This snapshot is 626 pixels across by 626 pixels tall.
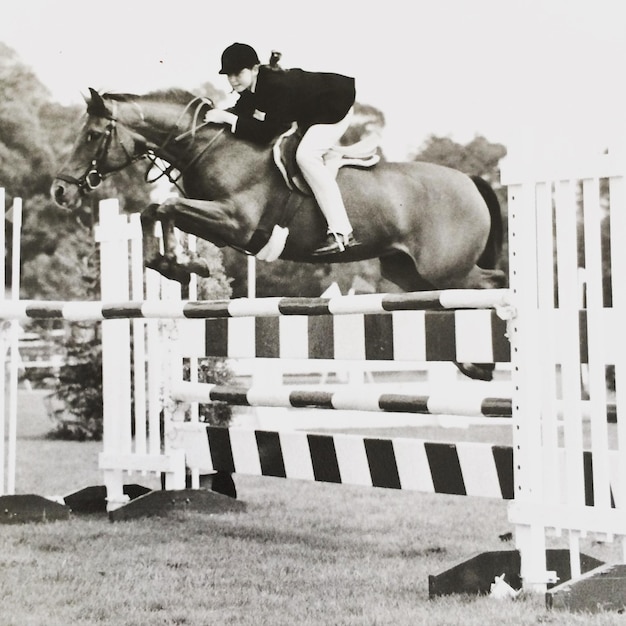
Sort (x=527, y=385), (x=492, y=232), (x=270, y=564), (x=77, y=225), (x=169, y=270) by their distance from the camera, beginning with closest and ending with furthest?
(x=527, y=385) < (x=270, y=564) < (x=169, y=270) < (x=492, y=232) < (x=77, y=225)

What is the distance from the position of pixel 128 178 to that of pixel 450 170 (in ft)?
25.1

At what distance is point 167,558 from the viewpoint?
2.69 metres

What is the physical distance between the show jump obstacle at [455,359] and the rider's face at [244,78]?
75 cm

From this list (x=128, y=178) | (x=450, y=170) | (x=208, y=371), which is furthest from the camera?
(x=128, y=178)

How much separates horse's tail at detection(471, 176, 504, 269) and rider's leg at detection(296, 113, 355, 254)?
76cm

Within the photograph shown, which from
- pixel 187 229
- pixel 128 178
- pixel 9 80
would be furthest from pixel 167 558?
pixel 128 178

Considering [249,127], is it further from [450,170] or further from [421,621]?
[421,621]

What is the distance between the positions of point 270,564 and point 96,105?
2.04 m

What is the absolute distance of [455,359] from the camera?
2.34 meters

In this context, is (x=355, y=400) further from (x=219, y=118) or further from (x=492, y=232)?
(x=492, y=232)

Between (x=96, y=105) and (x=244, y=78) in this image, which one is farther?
(x=244, y=78)

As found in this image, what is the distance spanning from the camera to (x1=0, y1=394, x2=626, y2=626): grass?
1.95 metres

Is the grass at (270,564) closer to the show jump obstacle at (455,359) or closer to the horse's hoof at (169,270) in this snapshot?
the show jump obstacle at (455,359)

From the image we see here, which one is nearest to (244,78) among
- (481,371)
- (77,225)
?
(481,371)
